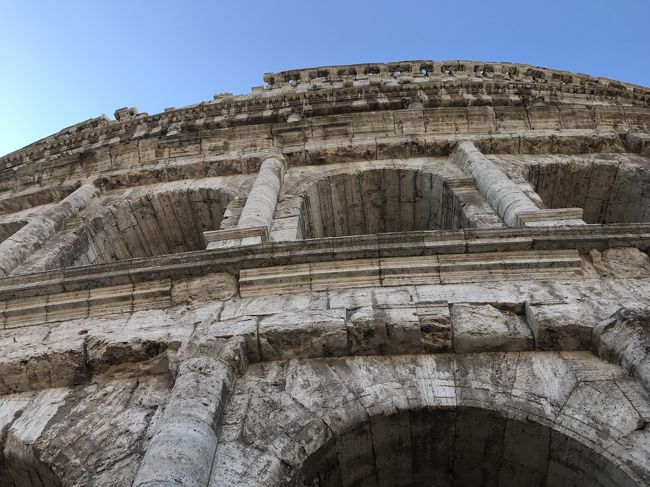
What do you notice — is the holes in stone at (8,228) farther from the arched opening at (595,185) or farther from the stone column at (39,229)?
the arched opening at (595,185)

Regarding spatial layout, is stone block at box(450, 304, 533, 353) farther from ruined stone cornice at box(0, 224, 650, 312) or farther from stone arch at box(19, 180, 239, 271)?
stone arch at box(19, 180, 239, 271)

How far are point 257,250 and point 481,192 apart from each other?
429 centimetres

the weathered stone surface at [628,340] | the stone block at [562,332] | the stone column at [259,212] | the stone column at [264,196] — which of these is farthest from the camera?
the stone column at [264,196]

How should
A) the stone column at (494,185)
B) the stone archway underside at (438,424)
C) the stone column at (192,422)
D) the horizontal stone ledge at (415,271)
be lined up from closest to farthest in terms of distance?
the stone column at (192,422), the stone archway underside at (438,424), the horizontal stone ledge at (415,271), the stone column at (494,185)

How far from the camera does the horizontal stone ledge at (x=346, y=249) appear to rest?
571 centimetres

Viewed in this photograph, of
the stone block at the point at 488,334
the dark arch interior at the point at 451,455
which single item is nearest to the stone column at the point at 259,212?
the stone block at the point at 488,334

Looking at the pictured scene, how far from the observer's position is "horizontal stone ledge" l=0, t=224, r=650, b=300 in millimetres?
5715

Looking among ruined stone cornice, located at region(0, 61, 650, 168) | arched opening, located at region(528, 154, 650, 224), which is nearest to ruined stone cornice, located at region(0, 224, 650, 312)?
arched opening, located at region(528, 154, 650, 224)

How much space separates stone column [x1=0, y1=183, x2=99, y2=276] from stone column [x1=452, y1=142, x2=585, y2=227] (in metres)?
6.67

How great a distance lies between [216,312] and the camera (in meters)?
5.33

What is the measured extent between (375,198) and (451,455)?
614 centimetres

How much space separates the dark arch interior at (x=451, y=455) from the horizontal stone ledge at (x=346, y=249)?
1.88m

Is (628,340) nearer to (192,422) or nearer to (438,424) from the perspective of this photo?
(438,424)

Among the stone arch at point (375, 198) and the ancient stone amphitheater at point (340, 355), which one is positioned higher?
the stone arch at point (375, 198)
